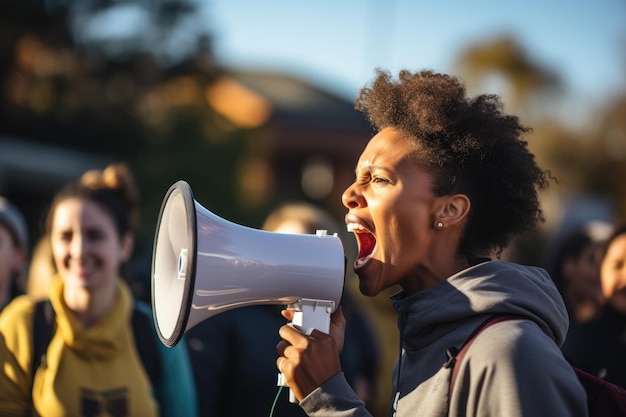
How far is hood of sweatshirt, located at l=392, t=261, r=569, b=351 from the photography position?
2145mm

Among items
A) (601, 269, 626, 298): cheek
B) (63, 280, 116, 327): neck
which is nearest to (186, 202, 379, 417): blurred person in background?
(63, 280, 116, 327): neck

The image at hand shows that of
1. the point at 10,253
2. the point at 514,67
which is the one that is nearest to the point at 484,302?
the point at 10,253

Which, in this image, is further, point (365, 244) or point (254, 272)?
point (365, 244)

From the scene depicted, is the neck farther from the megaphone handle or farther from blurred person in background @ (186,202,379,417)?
the megaphone handle

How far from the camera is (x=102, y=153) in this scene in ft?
68.4

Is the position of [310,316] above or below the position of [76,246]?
below

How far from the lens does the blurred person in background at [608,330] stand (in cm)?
393

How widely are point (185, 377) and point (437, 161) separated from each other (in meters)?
1.82

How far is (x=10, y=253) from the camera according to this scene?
4.50 meters

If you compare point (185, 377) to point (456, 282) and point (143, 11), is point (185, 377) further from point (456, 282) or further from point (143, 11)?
point (143, 11)

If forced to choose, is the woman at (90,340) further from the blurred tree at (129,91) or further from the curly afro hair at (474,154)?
the blurred tree at (129,91)

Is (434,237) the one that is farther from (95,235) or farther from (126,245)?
(126,245)

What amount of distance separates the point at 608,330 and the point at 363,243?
2076 mm

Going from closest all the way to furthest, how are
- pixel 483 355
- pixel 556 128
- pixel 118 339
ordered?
1. pixel 483 355
2. pixel 118 339
3. pixel 556 128
